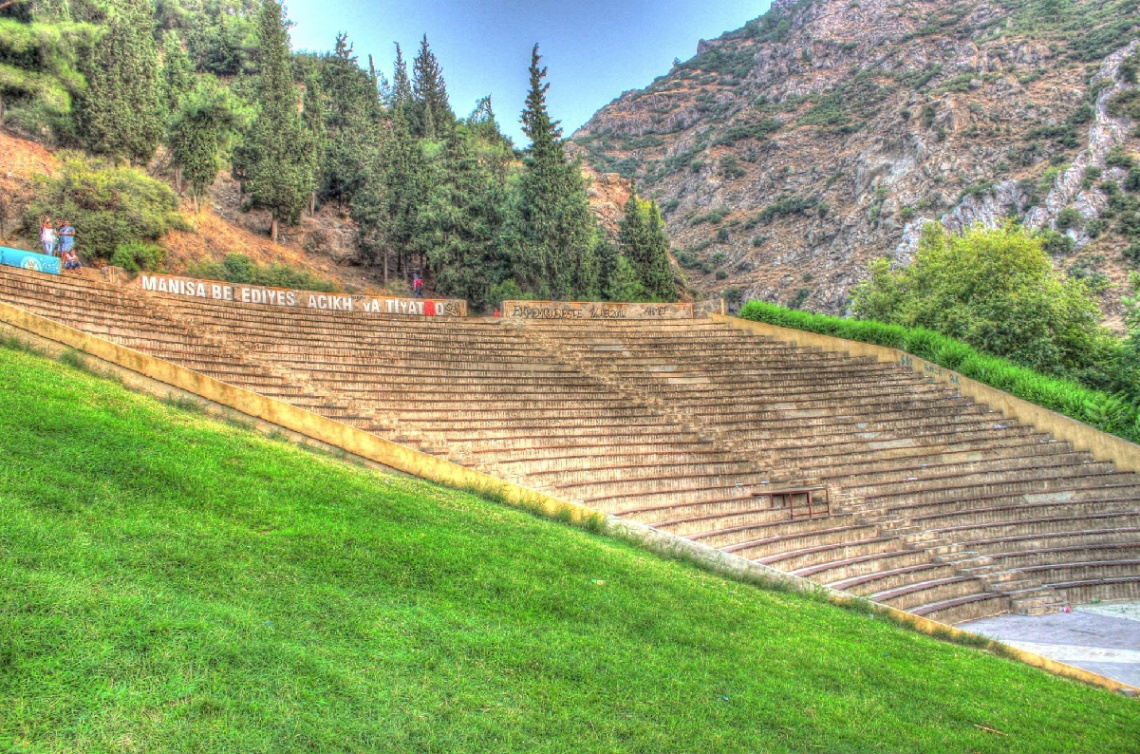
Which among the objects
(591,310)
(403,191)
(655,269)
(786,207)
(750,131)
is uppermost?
(750,131)

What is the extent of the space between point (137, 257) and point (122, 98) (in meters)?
8.82

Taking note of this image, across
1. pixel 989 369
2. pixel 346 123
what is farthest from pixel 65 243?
pixel 346 123

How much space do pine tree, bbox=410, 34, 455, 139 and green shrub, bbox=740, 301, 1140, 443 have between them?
107 ft

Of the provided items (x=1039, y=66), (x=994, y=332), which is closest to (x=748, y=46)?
(x=1039, y=66)

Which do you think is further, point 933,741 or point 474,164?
point 474,164

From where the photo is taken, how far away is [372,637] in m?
4.45

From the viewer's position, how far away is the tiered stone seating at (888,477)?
11.0 m

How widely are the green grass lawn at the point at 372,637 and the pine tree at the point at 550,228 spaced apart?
2069cm

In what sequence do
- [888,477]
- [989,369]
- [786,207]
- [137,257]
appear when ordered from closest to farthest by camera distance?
[888,477] < [989,369] < [137,257] < [786,207]

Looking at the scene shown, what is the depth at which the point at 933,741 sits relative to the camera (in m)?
4.70

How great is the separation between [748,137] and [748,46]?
41.6m

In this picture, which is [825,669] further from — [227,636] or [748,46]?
[748,46]

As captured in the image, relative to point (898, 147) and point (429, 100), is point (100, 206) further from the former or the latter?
point (898, 147)

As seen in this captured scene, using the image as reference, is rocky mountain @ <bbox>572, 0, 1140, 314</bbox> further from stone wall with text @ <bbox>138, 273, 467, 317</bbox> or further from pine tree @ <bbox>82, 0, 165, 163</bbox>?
pine tree @ <bbox>82, 0, 165, 163</bbox>
